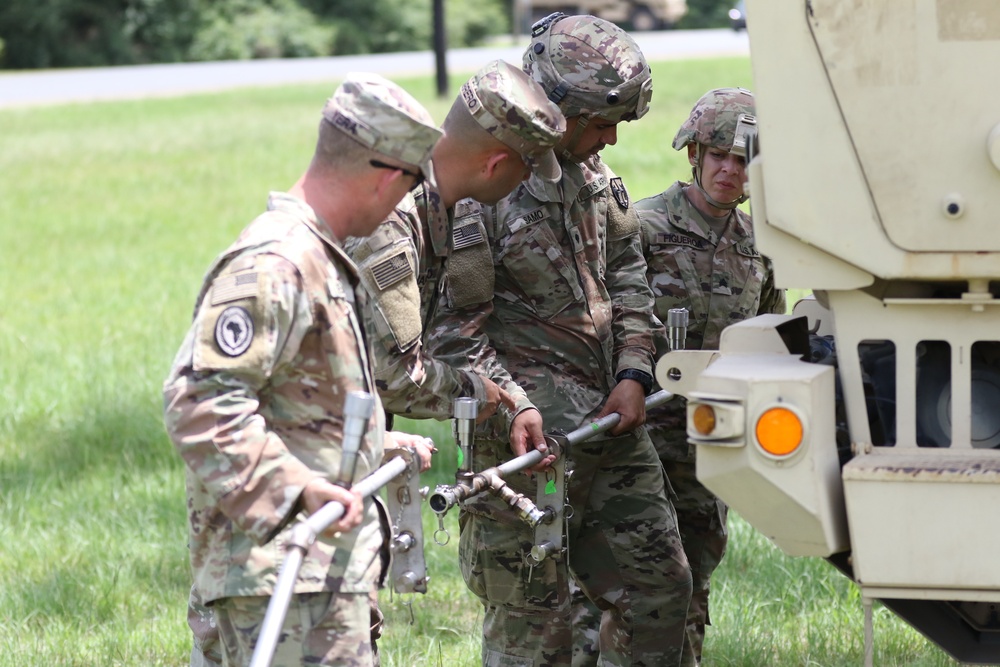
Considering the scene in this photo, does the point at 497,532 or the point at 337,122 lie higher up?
the point at 337,122

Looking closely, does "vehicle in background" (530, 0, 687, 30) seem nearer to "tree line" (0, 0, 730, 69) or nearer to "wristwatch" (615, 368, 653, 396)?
"tree line" (0, 0, 730, 69)

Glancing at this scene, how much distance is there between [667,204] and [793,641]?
1.59 m

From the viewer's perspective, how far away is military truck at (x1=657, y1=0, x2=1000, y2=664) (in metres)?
3.02

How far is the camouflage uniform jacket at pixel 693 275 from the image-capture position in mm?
4863

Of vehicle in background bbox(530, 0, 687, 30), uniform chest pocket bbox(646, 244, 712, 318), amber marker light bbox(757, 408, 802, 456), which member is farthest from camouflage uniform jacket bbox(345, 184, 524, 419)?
vehicle in background bbox(530, 0, 687, 30)

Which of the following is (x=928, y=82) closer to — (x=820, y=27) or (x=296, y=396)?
(x=820, y=27)

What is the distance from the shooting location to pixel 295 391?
9.63 feet

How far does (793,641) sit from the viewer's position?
498 centimetres

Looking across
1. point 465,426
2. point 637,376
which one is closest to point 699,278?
point 637,376

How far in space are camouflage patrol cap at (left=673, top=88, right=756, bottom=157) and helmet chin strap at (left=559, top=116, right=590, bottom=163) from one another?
0.61 metres

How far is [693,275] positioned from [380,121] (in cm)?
216

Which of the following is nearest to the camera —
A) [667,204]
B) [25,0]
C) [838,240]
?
[838,240]

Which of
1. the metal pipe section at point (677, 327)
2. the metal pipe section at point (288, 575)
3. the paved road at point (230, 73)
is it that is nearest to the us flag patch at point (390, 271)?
the metal pipe section at point (288, 575)

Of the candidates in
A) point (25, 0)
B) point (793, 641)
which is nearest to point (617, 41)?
point (793, 641)
